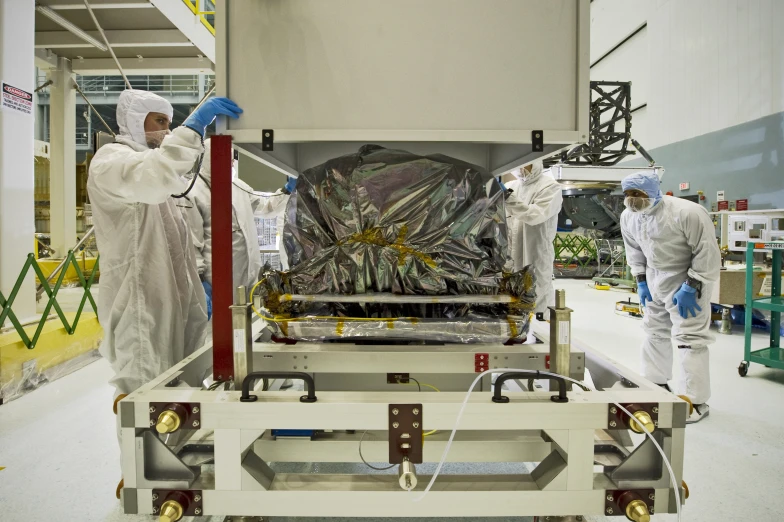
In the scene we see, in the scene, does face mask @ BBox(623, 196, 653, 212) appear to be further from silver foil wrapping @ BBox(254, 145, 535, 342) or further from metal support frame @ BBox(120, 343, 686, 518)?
metal support frame @ BBox(120, 343, 686, 518)

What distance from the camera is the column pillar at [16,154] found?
3.20 meters

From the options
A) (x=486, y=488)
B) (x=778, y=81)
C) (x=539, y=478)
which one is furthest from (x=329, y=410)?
(x=778, y=81)

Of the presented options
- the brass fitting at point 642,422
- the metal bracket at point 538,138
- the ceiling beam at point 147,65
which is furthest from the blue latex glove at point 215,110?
the ceiling beam at point 147,65

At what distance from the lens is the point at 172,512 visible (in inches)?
45.1

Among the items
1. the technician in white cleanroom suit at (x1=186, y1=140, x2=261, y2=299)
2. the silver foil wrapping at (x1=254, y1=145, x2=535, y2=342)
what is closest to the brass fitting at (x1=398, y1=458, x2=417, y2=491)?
the silver foil wrapping at (x1=254, y1=145, x2=535, y2=342)

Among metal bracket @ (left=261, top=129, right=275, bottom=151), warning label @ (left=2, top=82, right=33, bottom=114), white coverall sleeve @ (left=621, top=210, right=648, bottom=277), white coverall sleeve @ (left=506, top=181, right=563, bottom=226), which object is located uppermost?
warning label @ (left=2, top=82, right=33, bottom=114)

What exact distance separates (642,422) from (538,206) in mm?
1992

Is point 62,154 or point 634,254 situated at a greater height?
point 62,154

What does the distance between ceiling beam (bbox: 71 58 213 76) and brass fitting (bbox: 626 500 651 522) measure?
18.7ft

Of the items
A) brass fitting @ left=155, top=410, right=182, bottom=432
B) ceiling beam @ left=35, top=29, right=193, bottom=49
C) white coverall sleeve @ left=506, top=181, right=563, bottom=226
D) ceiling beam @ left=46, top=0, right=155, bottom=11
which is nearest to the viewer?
brass fitting @ left=155, top=410, right=182, bottom=432

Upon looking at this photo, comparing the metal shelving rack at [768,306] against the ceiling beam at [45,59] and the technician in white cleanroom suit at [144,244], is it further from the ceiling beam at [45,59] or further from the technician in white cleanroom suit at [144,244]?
the ceiling beam at [45,59]

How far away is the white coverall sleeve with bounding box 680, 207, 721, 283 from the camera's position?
113 inches

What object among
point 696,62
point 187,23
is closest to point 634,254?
point 187,23

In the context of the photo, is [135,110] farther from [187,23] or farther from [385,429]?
[187,23]
